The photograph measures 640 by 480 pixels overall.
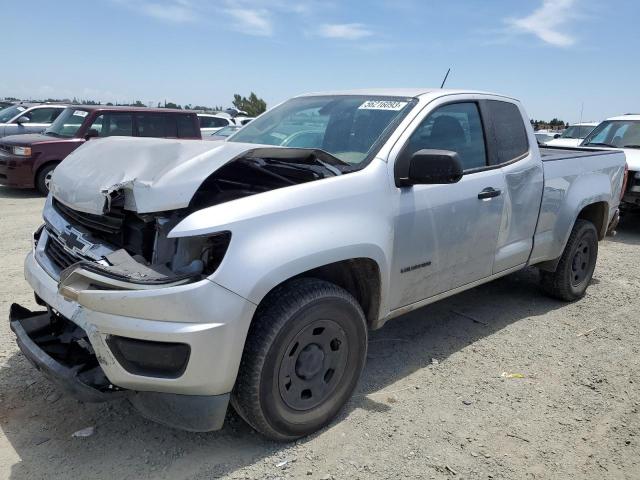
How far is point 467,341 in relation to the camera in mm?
4320

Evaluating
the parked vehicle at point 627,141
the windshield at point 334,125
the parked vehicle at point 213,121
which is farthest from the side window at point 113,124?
the parked vehicle at point 627,141

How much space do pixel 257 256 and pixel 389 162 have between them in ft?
3.66

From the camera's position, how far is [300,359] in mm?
2814

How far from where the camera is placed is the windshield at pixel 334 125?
11.2 ft

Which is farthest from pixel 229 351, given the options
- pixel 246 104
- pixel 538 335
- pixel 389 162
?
pixel 246 104

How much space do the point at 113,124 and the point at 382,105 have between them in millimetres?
8809

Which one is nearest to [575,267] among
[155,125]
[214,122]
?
[155,125]

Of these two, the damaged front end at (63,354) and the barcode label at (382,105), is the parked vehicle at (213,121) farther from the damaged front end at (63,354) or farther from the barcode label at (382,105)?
the damaged front end at (63,354)

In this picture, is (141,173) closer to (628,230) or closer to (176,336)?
(176,336)

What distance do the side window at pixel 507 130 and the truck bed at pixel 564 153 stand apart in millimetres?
361

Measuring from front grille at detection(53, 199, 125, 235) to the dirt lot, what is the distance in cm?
106

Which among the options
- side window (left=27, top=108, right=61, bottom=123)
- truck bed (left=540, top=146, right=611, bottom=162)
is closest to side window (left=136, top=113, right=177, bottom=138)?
side window (left=27, top=108, right=61, bottom=123)

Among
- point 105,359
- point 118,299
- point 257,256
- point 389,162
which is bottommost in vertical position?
point 105,359

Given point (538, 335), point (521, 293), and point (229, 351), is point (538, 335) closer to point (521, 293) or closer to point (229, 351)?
point (521, 293)
